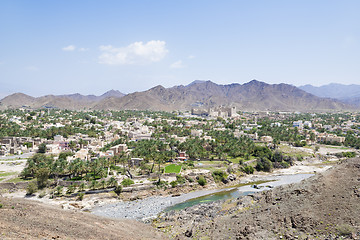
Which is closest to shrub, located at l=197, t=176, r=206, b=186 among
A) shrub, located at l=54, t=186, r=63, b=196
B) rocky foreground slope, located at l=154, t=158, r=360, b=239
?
rocky foreground slope, located at l=154, t=158, r=360, b=239

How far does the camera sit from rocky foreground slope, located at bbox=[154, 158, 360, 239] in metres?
21.1

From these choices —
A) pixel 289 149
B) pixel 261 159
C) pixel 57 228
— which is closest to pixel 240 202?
pixel 57 228

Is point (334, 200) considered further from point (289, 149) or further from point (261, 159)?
point (289, 149)

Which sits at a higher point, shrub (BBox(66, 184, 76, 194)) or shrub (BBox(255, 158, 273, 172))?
shrub (BBox(66, 184, 76, 194))

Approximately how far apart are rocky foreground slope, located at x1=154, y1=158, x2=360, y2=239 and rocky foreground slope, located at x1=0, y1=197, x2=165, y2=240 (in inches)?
152

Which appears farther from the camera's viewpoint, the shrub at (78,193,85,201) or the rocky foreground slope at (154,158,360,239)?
the shrub at (78,193,85,201)

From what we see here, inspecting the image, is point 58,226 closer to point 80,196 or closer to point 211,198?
point 80,196

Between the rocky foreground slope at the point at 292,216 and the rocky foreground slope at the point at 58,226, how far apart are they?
3.86 meters

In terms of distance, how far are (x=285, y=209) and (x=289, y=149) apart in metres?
56.4

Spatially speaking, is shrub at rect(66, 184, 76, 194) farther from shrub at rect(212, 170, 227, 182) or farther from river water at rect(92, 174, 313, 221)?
shrub at rect(212, 170, 227, 182)

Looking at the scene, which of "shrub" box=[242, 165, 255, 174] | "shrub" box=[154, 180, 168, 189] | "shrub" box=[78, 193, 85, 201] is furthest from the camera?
"shrub" box=[242, 165, 255, 174]

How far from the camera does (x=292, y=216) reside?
23.1m

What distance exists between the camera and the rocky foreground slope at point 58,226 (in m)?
19.4

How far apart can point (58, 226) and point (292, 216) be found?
70.4 ft
